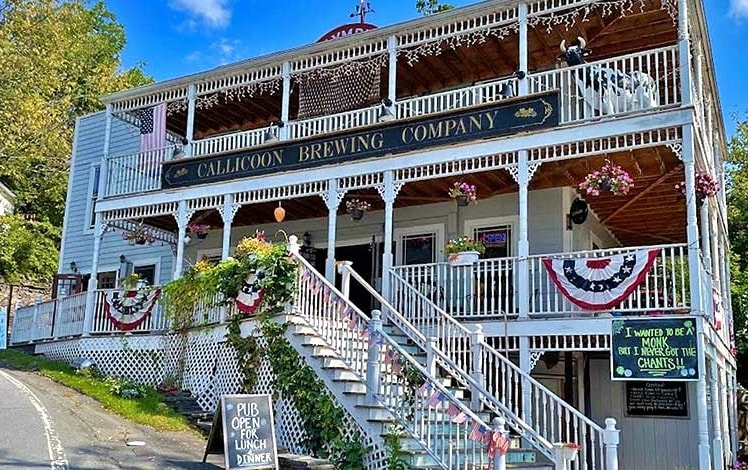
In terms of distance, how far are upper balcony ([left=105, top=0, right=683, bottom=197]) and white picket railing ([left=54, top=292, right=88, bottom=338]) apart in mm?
2545

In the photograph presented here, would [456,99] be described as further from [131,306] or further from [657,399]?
[131,306]

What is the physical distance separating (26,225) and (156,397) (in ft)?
61.3

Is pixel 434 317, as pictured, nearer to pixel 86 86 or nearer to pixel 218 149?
pixel 218 149

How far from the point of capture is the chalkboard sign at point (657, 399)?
41.8 feet

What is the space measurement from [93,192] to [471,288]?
13.9m

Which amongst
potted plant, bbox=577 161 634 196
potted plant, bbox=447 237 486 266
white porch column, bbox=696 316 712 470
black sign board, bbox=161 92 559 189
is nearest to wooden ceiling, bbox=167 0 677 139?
black sign board, bbox=161 92 559 189

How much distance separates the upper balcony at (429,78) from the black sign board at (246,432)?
20.9ft

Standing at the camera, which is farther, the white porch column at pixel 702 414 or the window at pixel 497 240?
the window at pixel 497 240

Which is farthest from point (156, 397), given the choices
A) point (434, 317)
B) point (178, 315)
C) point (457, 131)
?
point (457, 131)

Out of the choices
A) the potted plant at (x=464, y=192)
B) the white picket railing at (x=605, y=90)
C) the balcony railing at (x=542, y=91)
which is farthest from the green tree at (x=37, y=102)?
the white picket railing at (x=605, y=90)

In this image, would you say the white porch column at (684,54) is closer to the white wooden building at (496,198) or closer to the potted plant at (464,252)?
the white wooden building at (496,198)

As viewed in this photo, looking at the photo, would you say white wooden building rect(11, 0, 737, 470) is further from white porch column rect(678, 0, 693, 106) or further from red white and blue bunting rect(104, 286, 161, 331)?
red white and blue bunting rect(104, 286, 161, 331)

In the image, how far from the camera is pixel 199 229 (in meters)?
16.0

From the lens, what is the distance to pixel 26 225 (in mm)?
27406
